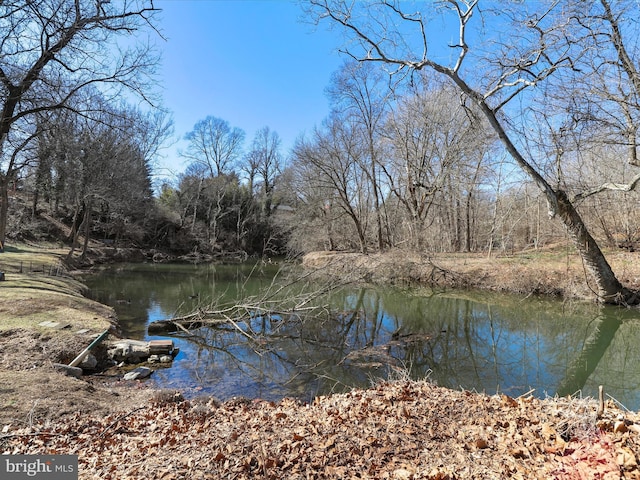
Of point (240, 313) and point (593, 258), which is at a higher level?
point (593, 258)

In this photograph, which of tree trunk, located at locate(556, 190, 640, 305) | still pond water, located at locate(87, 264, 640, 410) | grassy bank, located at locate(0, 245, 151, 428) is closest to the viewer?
grassy bank, located at locate(0, 245, 151, 428)

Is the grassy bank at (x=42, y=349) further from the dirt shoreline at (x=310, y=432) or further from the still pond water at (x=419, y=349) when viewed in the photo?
the still pond water at (x=419, y=349)

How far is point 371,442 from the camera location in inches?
123

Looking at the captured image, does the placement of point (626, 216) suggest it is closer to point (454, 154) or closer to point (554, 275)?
point (554, 275)

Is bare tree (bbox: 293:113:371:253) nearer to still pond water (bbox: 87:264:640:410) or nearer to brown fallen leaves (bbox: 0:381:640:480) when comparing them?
still pond water (bbox: 87:264:640:410)

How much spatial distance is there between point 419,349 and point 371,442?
586cm

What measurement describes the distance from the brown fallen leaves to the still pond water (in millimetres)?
2336

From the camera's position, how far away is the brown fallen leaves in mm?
2582

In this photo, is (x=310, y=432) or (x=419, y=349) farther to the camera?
(x=419, y=349)

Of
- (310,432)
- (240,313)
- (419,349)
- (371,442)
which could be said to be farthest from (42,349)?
(419,349)

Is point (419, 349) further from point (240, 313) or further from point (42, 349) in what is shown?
point (42, 349)

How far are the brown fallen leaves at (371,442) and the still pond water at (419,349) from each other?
7.66ft

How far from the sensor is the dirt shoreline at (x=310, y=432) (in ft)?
8.67

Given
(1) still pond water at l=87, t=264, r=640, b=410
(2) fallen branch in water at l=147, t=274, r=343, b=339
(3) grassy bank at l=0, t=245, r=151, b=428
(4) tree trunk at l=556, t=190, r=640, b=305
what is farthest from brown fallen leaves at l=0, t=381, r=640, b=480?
(4) tree trunk at l=556, t=190, r=640, b=305
